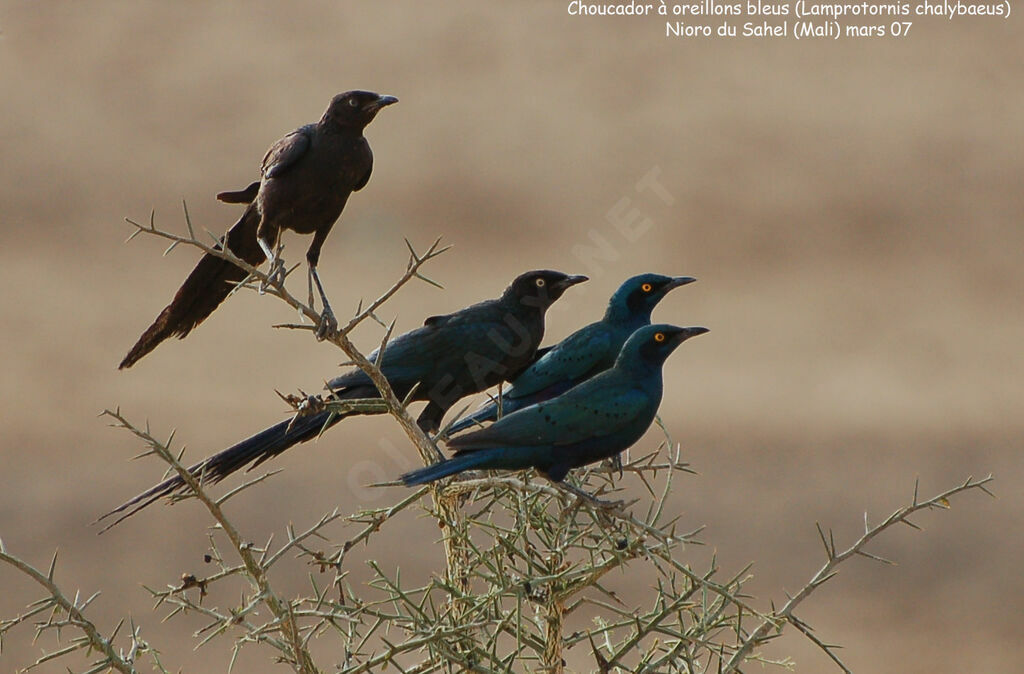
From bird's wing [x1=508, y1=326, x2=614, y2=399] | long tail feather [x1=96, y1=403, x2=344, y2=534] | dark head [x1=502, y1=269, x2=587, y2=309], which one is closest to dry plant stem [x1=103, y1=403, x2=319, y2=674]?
long tail feather [x1=96, y1=403, x2=344, y2=534]

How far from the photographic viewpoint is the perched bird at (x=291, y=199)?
5.68 m

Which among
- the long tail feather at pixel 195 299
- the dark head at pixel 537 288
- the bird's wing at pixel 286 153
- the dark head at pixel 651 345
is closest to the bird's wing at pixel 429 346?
the dark head at pixel 537 288

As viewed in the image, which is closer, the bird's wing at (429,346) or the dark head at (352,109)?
the dark head at (352,109)

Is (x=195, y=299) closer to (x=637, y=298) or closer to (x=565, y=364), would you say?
(x=565, y=364)

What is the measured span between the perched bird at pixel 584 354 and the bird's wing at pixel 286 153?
1.28 m

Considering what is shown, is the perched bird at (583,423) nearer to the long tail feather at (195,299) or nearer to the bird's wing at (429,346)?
the bird's wing at (429,346)

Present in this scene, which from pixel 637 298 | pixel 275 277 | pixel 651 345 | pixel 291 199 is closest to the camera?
pixel 275 277

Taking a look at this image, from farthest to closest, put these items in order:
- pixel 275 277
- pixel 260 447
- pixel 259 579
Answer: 1. pixel 260 447
2. pixel 275 277
3. pixel 259 579

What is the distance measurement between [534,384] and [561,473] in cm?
108

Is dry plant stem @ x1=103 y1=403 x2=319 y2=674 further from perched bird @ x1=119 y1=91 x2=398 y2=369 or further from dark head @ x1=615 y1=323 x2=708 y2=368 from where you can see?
dark head @ x1=615 y1=323 x2=708 y2=368

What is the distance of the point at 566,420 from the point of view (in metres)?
5.04

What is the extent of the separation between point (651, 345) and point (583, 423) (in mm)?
510

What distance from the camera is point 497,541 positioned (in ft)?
14.8

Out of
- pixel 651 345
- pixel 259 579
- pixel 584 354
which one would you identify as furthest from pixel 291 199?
pixel 259 579
